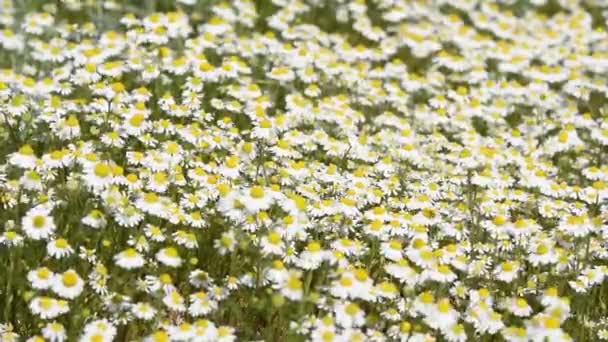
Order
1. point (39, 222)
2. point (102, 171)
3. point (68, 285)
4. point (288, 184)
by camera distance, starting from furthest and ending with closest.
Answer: point (288, 184), point (102, 171), point (39, 222), point (68, 285)

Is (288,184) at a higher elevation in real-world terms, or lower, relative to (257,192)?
lower

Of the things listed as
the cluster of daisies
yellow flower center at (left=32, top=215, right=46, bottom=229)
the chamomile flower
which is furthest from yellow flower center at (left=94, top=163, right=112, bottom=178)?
the chamomile flower

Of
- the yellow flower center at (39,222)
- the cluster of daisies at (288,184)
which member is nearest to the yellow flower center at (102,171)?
the cluster of daisies at (288,184)

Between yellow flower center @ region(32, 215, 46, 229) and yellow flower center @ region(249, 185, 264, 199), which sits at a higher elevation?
yellow flower center @ region(249, 185, 264, 199)

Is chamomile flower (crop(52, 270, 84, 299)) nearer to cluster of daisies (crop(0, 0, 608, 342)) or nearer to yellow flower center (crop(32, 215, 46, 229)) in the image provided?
cluster of daisies (crop(0, 0, 608, 342))

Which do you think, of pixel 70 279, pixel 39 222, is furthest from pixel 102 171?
pixel 70 279

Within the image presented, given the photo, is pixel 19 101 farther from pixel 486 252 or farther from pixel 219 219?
pixel 486 252

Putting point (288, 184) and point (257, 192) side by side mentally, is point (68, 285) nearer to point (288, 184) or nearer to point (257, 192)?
point (257, 192)

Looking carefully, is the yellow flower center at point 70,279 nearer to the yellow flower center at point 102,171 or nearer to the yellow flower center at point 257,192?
the yellow flower center at point 102,171

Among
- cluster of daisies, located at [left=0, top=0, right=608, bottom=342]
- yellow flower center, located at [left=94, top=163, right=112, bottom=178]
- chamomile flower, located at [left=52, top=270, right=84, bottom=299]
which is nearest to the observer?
chamomile flower, located at [left=52, top=270, right=84, bottom=299]
